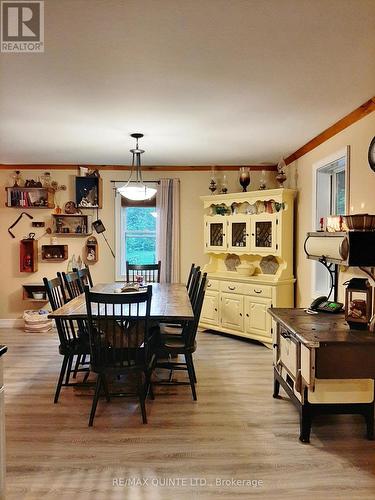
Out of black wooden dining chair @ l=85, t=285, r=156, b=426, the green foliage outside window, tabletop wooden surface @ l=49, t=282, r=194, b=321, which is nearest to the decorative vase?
the green foliage outside window

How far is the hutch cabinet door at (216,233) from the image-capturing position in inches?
235

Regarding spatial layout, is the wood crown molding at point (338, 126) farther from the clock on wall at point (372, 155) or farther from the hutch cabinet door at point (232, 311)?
the hutch cabinet door at point (232, 311)

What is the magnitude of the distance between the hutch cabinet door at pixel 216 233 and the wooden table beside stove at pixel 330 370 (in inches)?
119

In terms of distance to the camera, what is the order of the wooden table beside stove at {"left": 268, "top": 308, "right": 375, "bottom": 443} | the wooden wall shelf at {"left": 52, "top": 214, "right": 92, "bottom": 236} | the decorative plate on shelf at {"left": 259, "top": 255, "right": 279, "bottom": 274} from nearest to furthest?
the wooden table beside stove at {"left": 268, "top": 308, "right": 375, "bottom": 443}, the decorative plate on shelf at {"left": 259, "top": 255, "right": 279, "bottom": 274}, the wooden wall shelf at {"left": 52, "top": 214, "right": 92, "bottom": 236}

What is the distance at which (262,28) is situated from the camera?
7.26 feet

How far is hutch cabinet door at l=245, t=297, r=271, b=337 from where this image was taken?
521 cm

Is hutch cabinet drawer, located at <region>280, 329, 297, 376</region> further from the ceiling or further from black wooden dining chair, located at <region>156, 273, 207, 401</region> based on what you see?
the ceiling

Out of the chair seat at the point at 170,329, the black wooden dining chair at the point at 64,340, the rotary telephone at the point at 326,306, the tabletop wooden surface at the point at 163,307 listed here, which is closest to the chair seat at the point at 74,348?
the black wooden dining chair at the point at 64,340

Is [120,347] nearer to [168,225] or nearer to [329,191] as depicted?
[329,191]

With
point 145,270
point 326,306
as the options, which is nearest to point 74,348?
point 326,306

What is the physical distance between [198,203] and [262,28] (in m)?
4.29

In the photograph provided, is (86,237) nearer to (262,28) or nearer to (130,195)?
(130,195)

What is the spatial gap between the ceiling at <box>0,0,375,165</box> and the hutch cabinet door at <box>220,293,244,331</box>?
2.08 meters

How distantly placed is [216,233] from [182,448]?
12.4 feet
